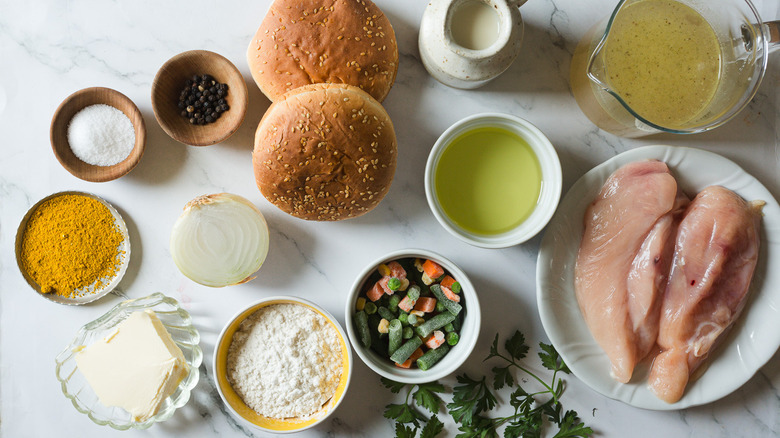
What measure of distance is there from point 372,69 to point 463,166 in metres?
0.41

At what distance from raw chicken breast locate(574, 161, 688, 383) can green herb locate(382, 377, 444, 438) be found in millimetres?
559

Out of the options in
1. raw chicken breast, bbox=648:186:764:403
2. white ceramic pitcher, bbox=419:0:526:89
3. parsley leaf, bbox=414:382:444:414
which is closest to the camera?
white ceramic pitcher, bbox=419:0:526:89

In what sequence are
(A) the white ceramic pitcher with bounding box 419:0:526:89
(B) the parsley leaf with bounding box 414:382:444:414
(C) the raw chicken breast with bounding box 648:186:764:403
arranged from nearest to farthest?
(A) the white ceramic pitcher with bounding box 419:0:526:89
(C) the raw chicken breast with bounding box 648:186:764:403
(B) the parsley leaf with bounding box 414:382:444:414

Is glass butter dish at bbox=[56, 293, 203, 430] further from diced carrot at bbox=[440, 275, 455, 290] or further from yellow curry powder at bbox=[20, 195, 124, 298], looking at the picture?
diced carrot at bbox=[440, 275, 455, 290]

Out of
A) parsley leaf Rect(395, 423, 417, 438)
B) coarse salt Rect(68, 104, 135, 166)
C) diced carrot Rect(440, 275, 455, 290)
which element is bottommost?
parsley leaf Rect(395, 423, 417, 438)

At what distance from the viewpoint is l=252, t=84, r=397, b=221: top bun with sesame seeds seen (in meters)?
1.41

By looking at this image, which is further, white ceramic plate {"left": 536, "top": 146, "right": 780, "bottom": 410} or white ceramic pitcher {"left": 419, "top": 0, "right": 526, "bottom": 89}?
white ceramic plate {"left": 536, "top": 146, "right": 780, "bottom": 410}

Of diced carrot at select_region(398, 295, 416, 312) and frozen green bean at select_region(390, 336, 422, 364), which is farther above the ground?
diced carrot at select_region(398, 295, 416, 312)

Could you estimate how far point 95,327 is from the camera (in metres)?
1.58

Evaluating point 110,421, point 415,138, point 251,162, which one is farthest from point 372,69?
point 110,421

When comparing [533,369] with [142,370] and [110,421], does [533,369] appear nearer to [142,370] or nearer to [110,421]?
[142,370]

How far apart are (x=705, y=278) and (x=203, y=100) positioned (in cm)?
163

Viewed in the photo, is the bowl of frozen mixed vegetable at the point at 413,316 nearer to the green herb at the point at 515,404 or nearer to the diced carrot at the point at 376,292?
the diced carrot at the point at 376,292

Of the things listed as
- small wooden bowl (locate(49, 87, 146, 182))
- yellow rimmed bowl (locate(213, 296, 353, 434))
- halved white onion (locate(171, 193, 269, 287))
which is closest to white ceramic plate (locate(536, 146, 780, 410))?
yellow rimmed bowl (locate(213, 296, 353, 434))
